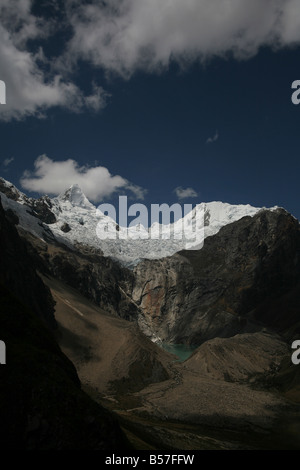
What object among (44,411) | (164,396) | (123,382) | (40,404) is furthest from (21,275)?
(44,411)

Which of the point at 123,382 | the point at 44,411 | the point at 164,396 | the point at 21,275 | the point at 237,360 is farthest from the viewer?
the point at 237,360

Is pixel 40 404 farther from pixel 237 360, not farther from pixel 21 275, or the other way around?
pixel 237 360

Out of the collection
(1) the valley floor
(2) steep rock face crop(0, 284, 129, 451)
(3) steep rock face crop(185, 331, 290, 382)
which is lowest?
(3) steep rock face crop(185, 331, 290, 382)

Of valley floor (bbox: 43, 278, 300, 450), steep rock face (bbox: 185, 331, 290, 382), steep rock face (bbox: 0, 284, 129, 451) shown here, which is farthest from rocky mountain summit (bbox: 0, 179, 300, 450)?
steep rock face (bbox: 185, 331, 290, 382)

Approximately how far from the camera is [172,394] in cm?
8988

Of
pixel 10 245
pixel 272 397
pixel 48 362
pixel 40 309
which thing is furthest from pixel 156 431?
pixel 10 245

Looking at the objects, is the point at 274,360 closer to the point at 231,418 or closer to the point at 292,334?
the point at 292,334

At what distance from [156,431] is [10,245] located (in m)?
81.3

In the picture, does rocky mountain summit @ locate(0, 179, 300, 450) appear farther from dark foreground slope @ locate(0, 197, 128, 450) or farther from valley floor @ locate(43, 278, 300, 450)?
valley floor @ locate(43, 278, 300, 450)

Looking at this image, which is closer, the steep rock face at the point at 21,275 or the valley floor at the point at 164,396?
the valley floor at the point at 164,396

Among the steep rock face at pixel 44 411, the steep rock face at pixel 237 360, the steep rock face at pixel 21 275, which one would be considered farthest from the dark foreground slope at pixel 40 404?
the steep rock face at pixel 237 360

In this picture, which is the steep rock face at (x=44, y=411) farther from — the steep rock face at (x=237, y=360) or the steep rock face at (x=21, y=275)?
the steep rock face at (x=237, y=360)

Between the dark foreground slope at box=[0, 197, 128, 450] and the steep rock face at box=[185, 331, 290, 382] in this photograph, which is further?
the steep rock face at box=[185, 331, 290, 382]

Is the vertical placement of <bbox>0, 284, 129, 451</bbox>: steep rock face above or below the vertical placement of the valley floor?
above
